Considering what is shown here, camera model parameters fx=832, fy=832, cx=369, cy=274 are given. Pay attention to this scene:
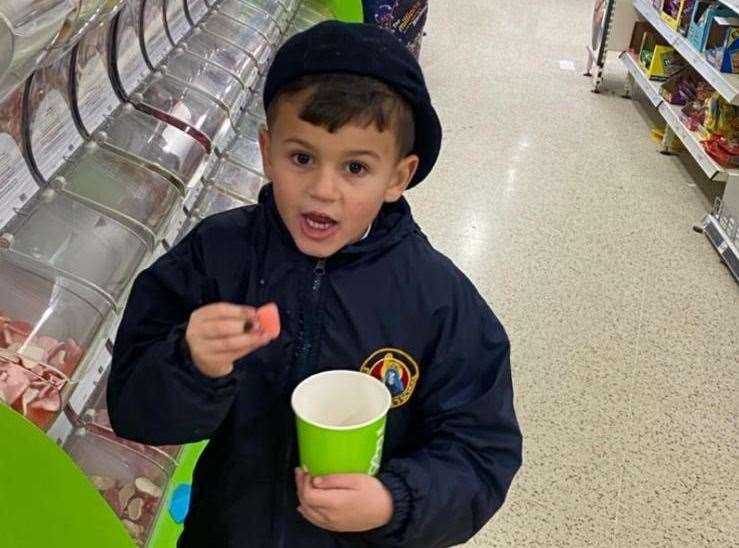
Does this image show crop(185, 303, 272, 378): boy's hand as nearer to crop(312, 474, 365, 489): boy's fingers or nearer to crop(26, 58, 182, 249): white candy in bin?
crop(312, 474, 365, 489): boy's fingers

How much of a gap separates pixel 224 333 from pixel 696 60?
4247 mm

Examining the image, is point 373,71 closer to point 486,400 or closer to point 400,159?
point 400,159

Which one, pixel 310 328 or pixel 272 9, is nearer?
pixel 310 328

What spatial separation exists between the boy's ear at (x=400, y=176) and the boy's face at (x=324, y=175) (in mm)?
25

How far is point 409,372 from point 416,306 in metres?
0.09

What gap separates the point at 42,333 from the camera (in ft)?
4.39

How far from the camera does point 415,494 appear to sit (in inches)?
38.7

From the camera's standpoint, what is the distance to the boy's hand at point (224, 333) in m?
0.86

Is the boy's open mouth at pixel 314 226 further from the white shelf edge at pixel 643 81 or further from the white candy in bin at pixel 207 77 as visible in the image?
the white shelf edge at pixel 643 81

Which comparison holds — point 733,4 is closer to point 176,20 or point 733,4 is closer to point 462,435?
point 176,20

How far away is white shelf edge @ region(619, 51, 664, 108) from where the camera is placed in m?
5.23

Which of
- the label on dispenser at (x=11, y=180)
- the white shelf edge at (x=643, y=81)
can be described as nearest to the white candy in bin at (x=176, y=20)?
the label on dispenser at (x=11, y=180)

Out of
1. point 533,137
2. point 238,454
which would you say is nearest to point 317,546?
point 238,454

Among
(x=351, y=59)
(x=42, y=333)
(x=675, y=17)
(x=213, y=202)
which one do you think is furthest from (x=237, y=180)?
(x=675, y=17)
